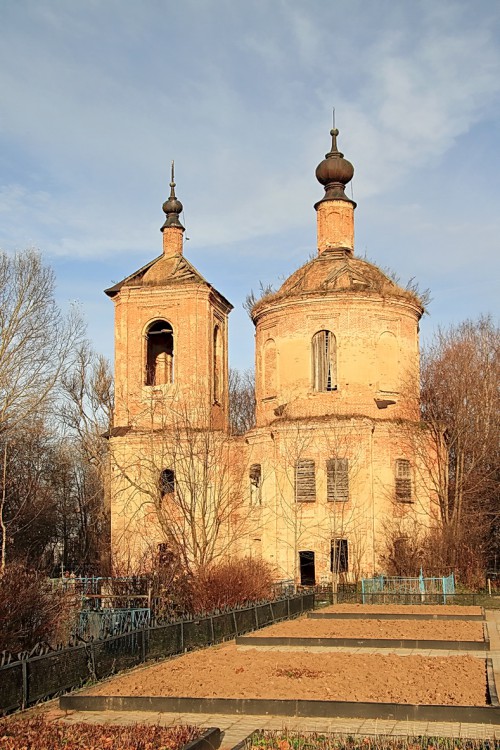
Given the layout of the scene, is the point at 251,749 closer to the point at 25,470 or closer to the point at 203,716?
the point at 203,716

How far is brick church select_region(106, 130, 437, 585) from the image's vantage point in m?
29.7

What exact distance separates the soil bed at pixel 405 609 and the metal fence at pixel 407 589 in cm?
61

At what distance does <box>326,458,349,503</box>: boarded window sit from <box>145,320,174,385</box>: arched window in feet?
25.1

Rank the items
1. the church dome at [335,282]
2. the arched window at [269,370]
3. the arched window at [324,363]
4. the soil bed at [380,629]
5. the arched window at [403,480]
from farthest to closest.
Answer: the arched window at [269,370] → the church dome at [335,282] → the arched window at [324,363] → the arched window at [403,480] → the soil bed at [380,629]

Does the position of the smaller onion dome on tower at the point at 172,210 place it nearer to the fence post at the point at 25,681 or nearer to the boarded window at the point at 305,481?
the boarded window at the point at 305,481

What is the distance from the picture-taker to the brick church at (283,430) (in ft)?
97.6

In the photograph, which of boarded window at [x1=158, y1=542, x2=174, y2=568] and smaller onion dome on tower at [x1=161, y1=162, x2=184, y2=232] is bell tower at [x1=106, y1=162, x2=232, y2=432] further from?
boarded window at [x1=158, y1=542, x2=174, y2=568]

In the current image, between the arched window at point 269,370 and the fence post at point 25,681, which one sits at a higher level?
the arched window at point 269,370

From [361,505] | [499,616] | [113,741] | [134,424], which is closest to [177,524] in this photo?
[134,424]

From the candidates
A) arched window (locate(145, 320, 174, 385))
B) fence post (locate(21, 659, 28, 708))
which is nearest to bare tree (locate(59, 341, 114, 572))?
arched window (locate(145, 320, 174, 385))

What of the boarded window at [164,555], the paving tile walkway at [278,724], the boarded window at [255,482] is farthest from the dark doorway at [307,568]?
the paving tile walkway at [278,724]

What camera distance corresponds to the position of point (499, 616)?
21.2 metres

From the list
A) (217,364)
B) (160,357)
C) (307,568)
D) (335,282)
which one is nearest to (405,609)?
(307,568)

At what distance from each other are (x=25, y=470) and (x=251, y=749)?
34.8m
